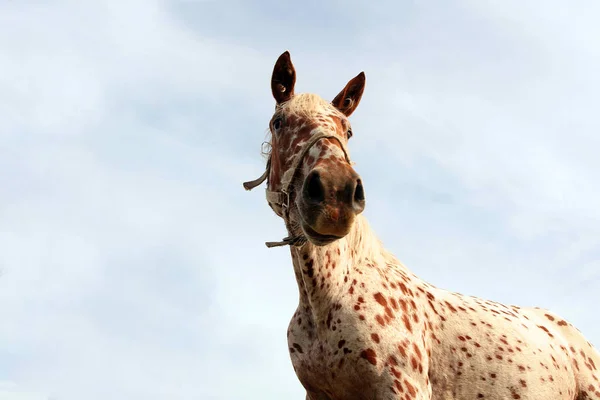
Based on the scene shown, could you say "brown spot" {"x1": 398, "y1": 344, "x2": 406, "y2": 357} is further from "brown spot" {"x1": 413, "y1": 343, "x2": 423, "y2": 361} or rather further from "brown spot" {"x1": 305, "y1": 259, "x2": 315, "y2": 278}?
"brown spot" {"x1": 305, "y1": 259, "x2": 315, "y2": 278}

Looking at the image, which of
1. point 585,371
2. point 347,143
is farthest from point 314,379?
point 585,371

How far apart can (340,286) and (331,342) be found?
536 millimetres

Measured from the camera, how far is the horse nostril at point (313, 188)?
5.22 meters

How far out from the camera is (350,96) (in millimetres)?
7219

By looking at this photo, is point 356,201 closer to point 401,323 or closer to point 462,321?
point 401,323

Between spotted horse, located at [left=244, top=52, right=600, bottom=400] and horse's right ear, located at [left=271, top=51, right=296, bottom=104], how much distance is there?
0.01m

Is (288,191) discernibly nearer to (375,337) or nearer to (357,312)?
(357,312)

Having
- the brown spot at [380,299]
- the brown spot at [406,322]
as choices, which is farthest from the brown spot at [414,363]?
the brown spot at [380,299]

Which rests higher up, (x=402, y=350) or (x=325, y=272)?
(x=325, y=272)

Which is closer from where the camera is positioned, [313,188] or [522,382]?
[313,188]

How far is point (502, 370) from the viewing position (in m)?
6.41

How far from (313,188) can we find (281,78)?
6.21 ft

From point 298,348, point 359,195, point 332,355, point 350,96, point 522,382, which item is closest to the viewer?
point 359,195

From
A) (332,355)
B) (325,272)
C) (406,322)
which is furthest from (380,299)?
(332,355)
